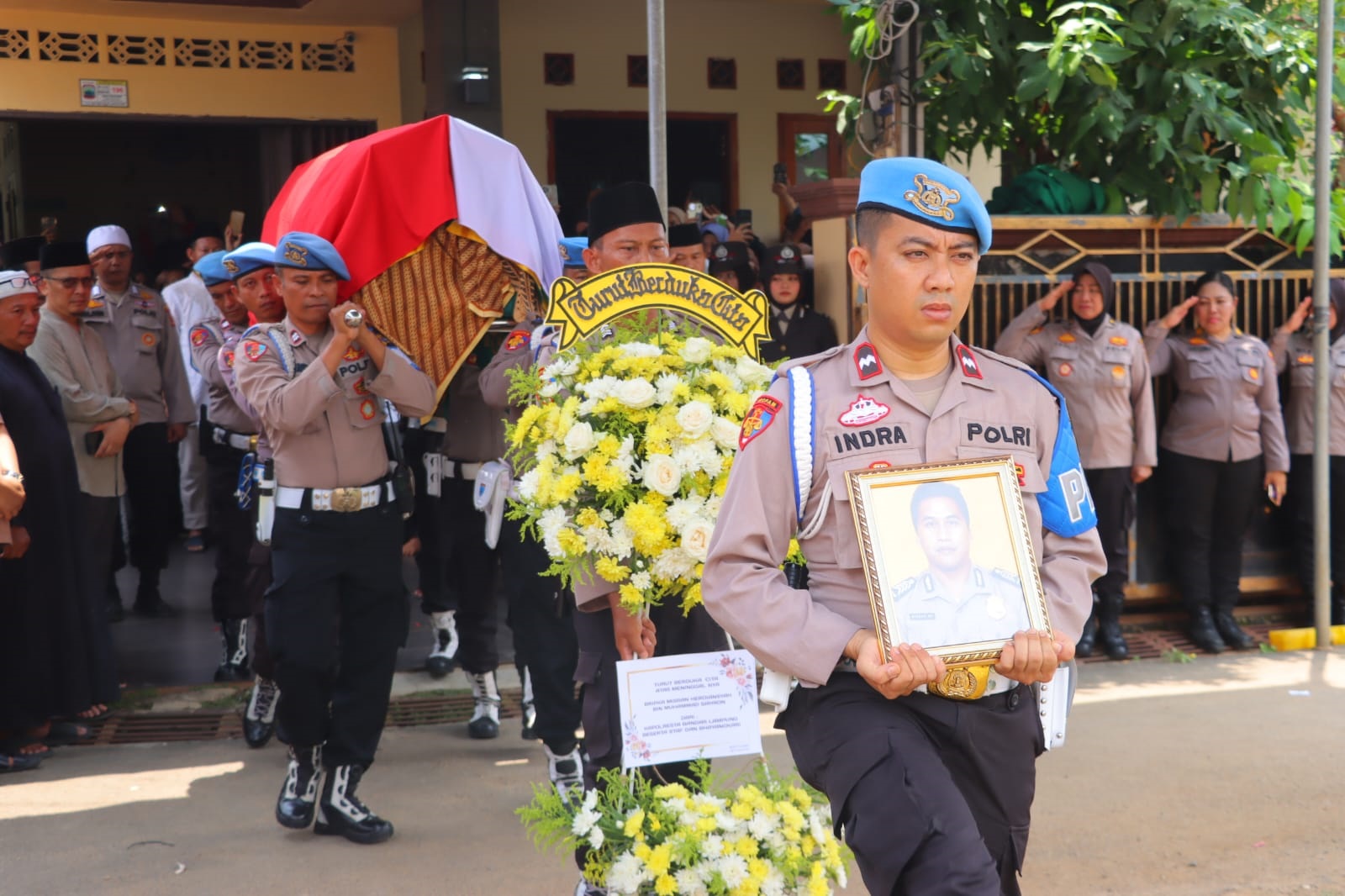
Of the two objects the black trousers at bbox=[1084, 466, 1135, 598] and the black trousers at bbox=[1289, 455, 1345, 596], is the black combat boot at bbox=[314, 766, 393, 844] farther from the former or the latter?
the black trousers at bbox=[1289, 455, 1345, 596]

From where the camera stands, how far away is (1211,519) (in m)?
7.66

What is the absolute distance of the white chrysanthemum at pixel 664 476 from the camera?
3.59 metres

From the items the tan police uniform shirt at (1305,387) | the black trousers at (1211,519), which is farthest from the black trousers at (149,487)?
the tan police uniform shirt at (1305,387)

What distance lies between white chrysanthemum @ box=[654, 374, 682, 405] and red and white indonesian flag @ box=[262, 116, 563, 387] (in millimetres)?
1701

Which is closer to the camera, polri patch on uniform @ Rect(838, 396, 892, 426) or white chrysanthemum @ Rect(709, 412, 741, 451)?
polri patch on uniform @ Rect(838, 396, 892, 426)

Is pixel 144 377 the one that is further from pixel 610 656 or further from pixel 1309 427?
pixel 1309 427

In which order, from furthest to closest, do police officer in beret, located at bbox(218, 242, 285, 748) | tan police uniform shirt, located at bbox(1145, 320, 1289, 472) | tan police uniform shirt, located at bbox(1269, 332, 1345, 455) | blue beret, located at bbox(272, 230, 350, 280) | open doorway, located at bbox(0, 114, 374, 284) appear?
open doorway, located at bbox(0, 114, 374, 284) → tan police uniform shirt, located at bbox(1269, 332, 1345, 455) → tan police uniform shirt, located at bbox(1145, 320, 1289, 472) → police officer in beret, located at bbox(218, 242, 285, 748) → blue beret, located at bbox(272, 230, 350, 280)

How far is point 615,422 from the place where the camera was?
3711mm

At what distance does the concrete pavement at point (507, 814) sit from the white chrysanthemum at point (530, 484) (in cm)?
130

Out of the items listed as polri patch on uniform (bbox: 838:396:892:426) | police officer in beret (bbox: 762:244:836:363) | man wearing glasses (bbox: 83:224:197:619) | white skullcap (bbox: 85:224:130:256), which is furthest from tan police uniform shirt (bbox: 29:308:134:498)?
polri patch on uniform (bbox: 838:396:892:426)

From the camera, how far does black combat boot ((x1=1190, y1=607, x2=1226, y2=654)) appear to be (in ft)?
24.3

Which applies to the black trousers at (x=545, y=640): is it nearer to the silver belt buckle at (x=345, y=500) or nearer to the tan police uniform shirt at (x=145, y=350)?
the silver belt buckle at (x=345, y=500)

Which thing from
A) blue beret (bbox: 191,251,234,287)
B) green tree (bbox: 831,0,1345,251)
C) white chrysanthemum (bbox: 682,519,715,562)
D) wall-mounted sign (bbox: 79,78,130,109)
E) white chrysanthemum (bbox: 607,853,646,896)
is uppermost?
wall-mounted sign (bbox: 79,78,130,109)

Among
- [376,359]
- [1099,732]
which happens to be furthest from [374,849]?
[1099,732]
